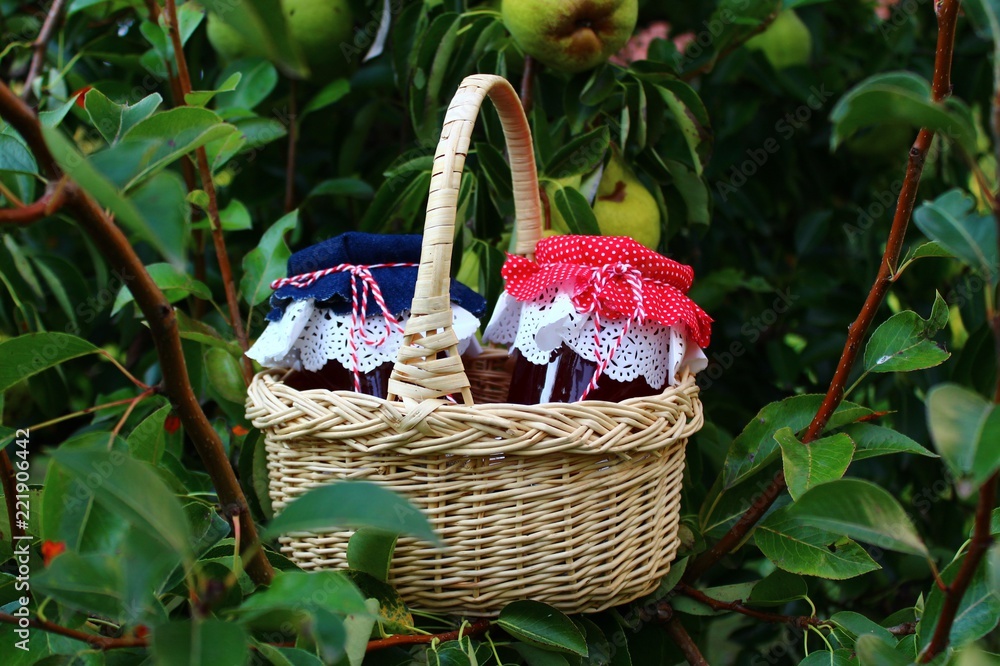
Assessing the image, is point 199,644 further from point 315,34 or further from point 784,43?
point 784,43

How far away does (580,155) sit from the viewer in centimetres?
87

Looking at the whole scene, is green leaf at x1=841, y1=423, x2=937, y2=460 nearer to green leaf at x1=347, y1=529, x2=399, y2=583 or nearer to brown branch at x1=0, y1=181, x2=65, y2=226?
green leaf at x1=347, y1=529, x2=399, y2=583

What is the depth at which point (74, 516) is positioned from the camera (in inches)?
17.0

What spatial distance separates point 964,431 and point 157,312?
37 centimetres

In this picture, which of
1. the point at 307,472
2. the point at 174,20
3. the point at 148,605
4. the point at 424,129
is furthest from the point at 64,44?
the point at 148,605

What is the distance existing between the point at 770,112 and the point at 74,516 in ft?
3.62

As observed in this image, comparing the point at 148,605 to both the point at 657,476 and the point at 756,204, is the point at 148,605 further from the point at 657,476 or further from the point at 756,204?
the point at 756,204

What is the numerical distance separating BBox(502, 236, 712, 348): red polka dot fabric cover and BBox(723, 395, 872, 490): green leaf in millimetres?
88

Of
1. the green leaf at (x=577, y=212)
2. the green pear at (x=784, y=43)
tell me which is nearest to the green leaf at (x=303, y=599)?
the green leaf at (x=577, y=212)

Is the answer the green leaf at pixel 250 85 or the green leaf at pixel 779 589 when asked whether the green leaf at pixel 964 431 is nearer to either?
the green leaf at pixel 779 589

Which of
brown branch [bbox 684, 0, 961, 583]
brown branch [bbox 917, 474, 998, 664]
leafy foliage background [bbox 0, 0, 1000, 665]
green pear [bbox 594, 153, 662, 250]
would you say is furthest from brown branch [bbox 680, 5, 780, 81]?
brown branch [bbox 917, 474, 998, 664]

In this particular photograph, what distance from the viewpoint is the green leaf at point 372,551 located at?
57 cm

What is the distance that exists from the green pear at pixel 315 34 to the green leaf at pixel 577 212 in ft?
1.24

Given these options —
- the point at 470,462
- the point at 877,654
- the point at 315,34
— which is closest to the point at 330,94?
the point at 315,34
